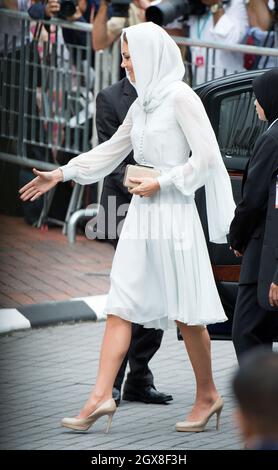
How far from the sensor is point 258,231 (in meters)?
5.50

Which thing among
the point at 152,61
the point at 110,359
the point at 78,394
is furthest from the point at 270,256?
the point at 78,394

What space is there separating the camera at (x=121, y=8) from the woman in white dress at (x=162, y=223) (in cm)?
483

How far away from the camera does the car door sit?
20.9 ft

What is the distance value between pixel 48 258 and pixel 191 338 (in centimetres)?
460

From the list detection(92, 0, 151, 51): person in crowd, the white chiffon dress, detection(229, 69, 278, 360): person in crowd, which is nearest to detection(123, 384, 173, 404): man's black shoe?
the white chiffon dress

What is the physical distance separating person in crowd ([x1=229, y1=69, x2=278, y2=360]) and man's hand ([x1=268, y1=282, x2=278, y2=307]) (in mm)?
28

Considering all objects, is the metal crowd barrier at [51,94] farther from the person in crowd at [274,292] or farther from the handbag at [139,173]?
the person in crowd at [274,292]

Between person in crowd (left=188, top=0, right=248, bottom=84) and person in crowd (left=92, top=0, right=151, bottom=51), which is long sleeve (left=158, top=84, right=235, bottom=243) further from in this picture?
person in crowd (left=92, top=0, right=151, bottom=51)

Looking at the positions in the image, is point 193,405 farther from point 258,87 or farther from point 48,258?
point 48,258

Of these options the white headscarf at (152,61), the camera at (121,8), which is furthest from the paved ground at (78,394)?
the camera at (121,8)

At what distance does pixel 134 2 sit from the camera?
1080cm

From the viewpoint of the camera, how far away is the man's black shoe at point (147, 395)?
21.7 feet

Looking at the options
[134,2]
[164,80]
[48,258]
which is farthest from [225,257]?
[134,2]

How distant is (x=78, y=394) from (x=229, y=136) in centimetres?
155
